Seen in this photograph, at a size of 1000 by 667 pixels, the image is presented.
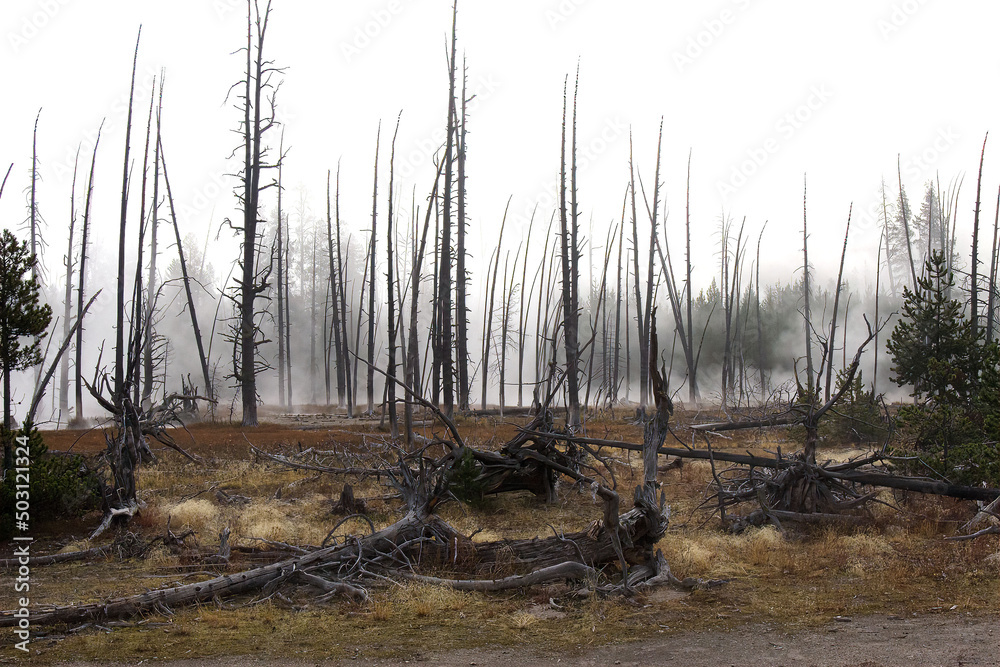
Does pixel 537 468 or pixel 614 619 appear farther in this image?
pixel 537 468

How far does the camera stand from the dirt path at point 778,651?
16.7ft

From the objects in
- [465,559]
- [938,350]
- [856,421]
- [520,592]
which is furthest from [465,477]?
[856,421]

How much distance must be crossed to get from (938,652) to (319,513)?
8.58 meters

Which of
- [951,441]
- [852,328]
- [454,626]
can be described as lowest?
[454,626]

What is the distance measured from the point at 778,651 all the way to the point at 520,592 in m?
2.65

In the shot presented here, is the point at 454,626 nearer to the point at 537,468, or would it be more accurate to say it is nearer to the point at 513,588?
the point at 513,588

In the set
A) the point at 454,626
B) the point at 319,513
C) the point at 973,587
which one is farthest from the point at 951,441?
the point at 319,513

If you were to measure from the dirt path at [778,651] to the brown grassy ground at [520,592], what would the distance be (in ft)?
0.61

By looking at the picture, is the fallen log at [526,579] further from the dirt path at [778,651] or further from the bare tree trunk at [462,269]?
the bare tree trunk at [462,269]

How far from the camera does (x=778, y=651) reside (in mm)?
5367

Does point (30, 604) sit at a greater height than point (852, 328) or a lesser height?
lesser

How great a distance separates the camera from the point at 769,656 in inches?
207

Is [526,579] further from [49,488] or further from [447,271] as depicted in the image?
[447,271]

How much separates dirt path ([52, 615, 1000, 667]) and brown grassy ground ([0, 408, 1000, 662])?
0.61ft
